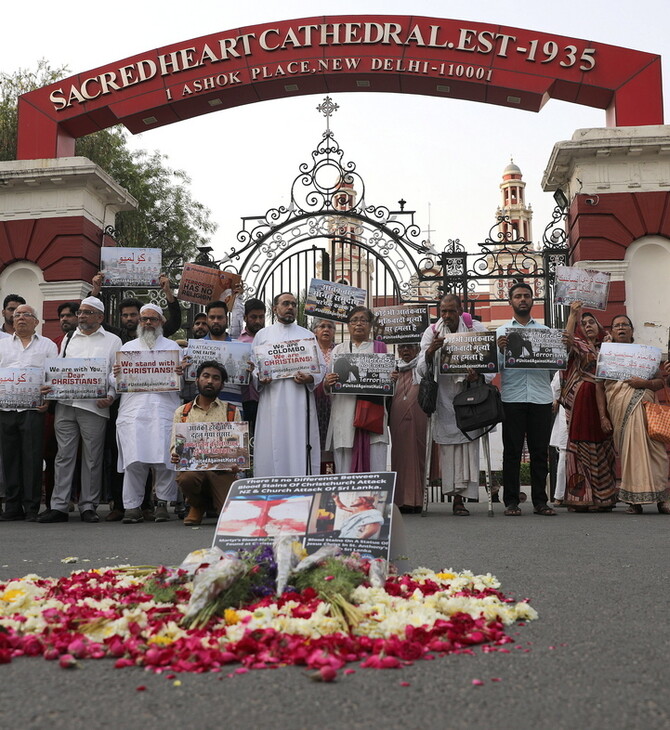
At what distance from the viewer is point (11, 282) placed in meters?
12.1

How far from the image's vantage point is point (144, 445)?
295 inches

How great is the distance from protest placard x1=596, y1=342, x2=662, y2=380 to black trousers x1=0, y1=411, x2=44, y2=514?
5.20 metres

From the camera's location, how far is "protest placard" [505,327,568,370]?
773 cm

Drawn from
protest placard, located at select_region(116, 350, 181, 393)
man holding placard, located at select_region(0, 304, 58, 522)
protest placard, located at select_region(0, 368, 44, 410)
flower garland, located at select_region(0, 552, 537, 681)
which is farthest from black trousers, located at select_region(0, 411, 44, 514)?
flower garland, located at select_region(0, 552, 537, 681)

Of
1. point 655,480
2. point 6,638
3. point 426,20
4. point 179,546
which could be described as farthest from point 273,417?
point 426,20

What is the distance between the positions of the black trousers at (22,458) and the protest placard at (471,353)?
3799mm

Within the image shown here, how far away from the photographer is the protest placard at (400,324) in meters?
8.42

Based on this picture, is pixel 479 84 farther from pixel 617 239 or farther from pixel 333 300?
pixel 333 300

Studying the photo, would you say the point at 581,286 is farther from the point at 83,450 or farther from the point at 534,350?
the point at 83,450

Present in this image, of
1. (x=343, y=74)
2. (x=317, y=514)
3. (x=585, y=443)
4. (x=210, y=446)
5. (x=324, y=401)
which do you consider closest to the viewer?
(x=317, y=514)

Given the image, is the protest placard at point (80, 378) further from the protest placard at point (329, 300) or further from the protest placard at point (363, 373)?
the protest placard at point (329, 300)

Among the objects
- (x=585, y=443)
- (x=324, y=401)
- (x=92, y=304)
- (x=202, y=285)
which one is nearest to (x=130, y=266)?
(x=202, y=285)

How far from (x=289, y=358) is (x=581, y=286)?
10.8 ft

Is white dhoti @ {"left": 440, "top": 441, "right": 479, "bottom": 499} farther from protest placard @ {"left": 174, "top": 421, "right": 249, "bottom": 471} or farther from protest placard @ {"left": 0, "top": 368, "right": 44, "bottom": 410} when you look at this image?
protest placard @ {"left": 0, "top": 368, "right": 44, "bottom": 410}
